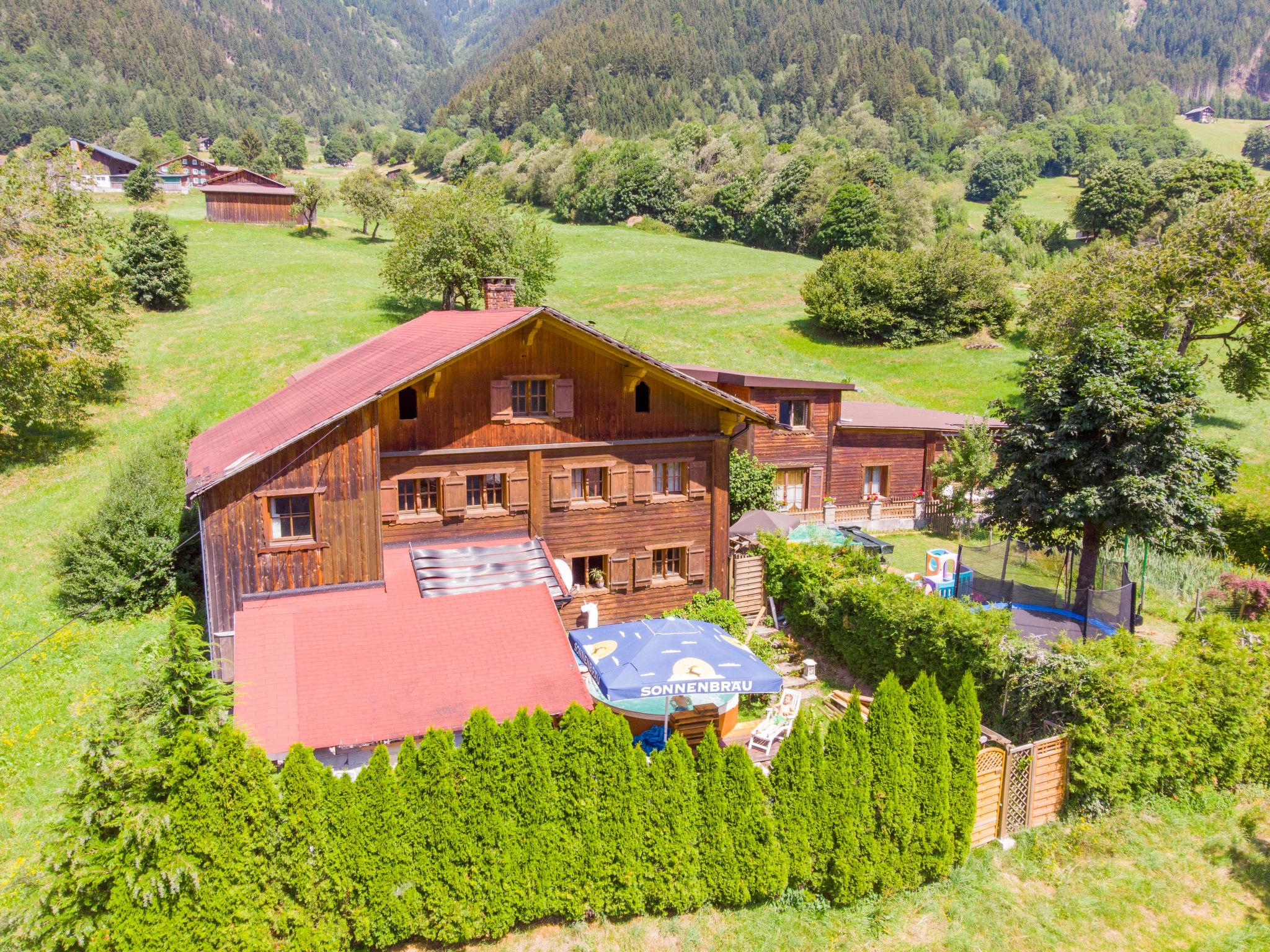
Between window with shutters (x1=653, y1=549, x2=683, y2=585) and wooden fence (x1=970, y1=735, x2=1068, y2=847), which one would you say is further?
window with shutters (x1=653, y1=549, x2=683, y2=585)

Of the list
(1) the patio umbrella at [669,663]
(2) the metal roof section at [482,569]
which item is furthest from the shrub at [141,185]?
(1) the patio umbrella at [669,663]

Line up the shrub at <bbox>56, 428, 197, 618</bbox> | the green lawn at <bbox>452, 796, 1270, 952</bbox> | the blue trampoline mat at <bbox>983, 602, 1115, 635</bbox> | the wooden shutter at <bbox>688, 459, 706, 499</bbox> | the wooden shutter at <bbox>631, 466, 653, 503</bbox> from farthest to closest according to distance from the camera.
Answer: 1. the shrub at <bbox>56, 428, 197, 618</bbox>
2. the wooden shutter at <bbox>688, 459, 706, 499</bbox>
3. the wooden shutter at <bbox>631, 466, 653, 503</bbox>
4. the blue trampoline mat at <bbox>983, 602, 1115, 635</bbox>
5. the green lawn at <bbox>452, 796, 1270, 952</bbox>

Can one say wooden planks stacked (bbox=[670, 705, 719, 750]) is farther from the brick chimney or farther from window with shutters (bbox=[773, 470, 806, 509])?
window with shutters (bbox=[773, 470, 806, 509])

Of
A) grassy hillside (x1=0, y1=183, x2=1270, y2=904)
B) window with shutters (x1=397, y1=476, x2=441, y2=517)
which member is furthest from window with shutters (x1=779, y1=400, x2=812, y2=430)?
window with shutters (x1=397, y1=476, x2=441, y2=517)

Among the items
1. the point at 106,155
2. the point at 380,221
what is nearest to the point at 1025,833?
the point at 380,221

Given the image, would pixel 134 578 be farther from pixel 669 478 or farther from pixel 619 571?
pixel 669 478

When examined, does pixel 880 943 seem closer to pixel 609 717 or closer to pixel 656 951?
pixel 656 951

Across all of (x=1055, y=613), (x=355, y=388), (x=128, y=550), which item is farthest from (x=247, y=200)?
(x=1055, y=613)
